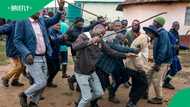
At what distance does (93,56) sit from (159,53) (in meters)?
1.84

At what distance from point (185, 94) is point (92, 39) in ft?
12.6

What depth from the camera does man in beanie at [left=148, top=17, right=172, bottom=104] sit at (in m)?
9.02

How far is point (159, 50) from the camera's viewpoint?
909 cm

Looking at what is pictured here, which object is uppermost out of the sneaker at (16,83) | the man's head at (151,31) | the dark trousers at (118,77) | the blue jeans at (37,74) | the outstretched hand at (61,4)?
the outstretched hand at (61,4)

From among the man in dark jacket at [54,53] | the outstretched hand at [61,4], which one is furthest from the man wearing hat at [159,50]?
the man in dark jacket at [54,53]

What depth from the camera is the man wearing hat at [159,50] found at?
354 inches

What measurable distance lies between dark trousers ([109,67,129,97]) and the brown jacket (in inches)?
52.8

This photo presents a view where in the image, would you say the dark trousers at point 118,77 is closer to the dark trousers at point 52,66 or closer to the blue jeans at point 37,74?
the dark trousers at point 52,66

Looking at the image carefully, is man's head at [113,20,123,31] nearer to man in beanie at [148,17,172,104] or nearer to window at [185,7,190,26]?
man in beanie at [148,17,172,104]

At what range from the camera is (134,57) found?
330 inches

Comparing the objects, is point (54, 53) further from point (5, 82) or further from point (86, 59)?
point (86, 59)

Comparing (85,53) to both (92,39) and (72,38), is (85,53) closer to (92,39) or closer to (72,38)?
(92,39)

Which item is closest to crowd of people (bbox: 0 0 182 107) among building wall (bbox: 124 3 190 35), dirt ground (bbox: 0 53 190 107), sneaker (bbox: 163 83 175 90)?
dirt ground (bbox: 0 53 190 107)

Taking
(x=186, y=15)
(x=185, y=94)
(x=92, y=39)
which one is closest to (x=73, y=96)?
(x=92, y=39)
